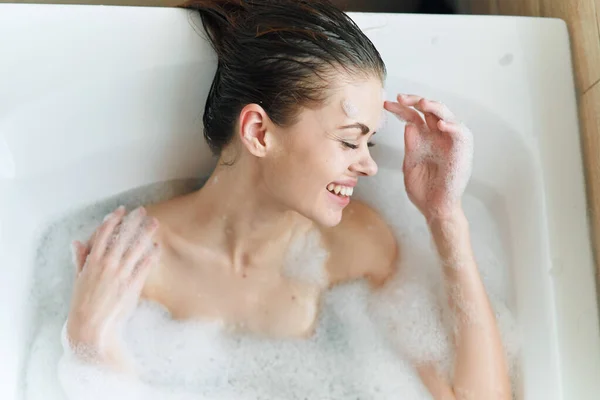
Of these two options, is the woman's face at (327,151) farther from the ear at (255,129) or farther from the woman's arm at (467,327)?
the woman's arm at (467,327)

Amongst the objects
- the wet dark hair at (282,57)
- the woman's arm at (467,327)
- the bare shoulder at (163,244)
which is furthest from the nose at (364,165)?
the bare shoulder at (163,244)

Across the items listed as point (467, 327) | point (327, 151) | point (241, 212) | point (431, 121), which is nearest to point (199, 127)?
point (241, 212)

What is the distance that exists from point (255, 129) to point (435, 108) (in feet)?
0.97

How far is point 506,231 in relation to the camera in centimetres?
107

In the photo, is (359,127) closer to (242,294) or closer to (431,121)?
(431,121)

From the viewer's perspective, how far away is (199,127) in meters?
1.05

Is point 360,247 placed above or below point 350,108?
below

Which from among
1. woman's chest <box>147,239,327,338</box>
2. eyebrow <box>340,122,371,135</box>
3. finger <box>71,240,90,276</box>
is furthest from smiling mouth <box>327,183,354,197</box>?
finger <box>71,240,90,276</box>

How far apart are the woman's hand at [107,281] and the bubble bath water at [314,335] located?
0.17ft

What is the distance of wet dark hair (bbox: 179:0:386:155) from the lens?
0.85 meters

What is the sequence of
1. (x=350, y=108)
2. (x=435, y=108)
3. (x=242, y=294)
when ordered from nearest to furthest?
(x=350, y=108) < (x=435, y=108) < (x=242, y=294)

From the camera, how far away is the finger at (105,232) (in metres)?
1.01

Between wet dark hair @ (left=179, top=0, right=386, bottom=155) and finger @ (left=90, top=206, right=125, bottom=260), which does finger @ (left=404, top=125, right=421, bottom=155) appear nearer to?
wet dark hair @ (left=179, top=0, right=386, bottom=155)

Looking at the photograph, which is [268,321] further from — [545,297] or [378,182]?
[545,297]
